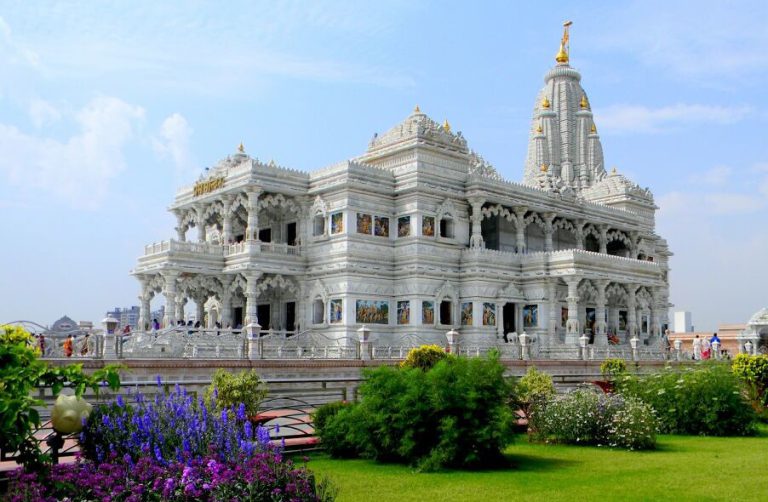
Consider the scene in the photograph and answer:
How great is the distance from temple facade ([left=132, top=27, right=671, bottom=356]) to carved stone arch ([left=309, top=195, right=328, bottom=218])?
0.08 metres

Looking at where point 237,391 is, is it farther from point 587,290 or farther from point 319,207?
point 587,290

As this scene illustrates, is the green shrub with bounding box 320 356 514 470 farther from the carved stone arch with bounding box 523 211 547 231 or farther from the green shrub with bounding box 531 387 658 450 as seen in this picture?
the carved stone arch with bounding box 523 211 547 231

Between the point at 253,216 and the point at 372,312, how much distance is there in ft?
23.5

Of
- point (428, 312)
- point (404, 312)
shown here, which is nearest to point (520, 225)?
point (428, 312)

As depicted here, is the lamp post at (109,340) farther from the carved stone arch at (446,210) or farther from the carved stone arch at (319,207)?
the carved stone arch at (446,210)

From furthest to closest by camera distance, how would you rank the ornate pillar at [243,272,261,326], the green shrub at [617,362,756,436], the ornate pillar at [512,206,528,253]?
the ornate pillar at [512,206,528,253]
the ornate pillar at [243,272,261,326]
the green shrub at [617,362,756,436]

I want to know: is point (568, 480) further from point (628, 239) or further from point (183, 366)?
point (628, 239)

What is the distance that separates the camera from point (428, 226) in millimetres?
38594

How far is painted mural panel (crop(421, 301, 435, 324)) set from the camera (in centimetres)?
3722

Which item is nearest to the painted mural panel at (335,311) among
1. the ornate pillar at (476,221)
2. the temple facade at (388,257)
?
the temple facade at (388,257)

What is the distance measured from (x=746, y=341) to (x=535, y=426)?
32823 mm

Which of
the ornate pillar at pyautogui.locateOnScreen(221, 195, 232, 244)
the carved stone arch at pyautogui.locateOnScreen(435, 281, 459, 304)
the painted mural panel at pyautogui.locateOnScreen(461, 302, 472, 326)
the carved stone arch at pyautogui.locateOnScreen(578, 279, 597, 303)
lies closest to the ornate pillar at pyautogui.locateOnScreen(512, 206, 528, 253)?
the carved stone arch at pyautogui.locateOnScreen(578, 279, 597, 303)

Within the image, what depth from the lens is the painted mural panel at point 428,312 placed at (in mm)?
37219

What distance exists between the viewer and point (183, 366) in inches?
845
